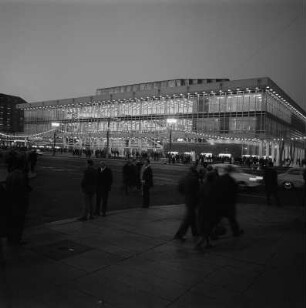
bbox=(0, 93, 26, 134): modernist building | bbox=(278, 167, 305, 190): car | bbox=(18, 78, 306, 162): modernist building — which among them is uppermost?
bbox=(0, 93, 26, 134): modernist building

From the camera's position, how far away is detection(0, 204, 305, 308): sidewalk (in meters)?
4.79

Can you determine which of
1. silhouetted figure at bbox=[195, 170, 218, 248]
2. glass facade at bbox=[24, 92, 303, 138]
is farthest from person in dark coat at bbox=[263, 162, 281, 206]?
glass facade at bbox=[24, 92, 303, 138]

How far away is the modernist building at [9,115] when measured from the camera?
616ft

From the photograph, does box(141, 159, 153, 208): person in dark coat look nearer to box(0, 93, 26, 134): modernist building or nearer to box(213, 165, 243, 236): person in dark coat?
box(213, 165, 243, 236): person in dark coat

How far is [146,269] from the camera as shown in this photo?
5.92 m

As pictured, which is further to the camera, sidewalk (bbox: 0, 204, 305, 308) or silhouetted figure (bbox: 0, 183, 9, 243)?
silhouetted figure (bbox: 0, 183, 9, 243)

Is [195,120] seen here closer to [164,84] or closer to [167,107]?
[167,107]

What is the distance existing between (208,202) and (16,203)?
396 cm

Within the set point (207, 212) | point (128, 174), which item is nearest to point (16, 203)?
point (207, 212)

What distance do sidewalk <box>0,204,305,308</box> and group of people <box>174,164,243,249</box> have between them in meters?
0.32

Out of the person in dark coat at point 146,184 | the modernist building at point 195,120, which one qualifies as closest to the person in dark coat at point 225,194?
the person in dark coat at point 146,184

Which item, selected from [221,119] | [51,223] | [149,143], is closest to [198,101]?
[221,119]

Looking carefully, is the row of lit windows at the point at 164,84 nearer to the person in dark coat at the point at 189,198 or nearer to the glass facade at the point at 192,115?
the glass facade at the point at 192,115

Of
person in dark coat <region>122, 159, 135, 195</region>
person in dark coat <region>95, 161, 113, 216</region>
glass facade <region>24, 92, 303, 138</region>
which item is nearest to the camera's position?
person in dark coat <region>95, 161, 113, 216</region>
